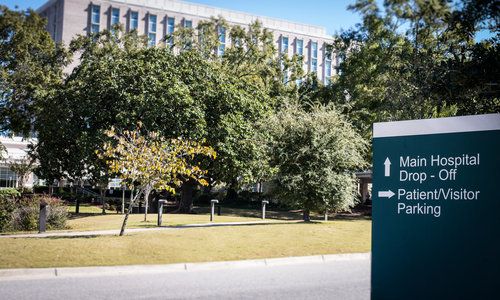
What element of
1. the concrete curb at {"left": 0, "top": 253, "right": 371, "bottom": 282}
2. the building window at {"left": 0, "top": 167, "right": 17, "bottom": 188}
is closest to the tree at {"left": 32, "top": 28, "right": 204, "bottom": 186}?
the concrete curb at {"left": 0, "top": 253, "right": 371, "bottom": 282}

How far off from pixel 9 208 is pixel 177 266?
10809mm

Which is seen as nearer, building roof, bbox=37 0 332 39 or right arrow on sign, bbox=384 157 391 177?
right arrow on sign, bbox=384 157 391 177

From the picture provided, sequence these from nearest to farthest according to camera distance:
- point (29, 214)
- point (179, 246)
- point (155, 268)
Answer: point (155, 268), point (179, 246), point (29, 214)

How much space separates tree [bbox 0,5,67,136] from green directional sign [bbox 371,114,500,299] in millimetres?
32515

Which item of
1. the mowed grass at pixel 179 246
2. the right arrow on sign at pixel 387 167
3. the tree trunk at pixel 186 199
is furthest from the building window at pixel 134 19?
the right arrow on sign at pixel 387 167

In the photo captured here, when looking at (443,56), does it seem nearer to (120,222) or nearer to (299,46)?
(120,222)

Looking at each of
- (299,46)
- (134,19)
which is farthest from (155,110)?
(299,46)

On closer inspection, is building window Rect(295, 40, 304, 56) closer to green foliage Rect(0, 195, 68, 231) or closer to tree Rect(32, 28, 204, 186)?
tree Rect(32, 28, 204, 186)

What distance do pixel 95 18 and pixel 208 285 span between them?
255 feet

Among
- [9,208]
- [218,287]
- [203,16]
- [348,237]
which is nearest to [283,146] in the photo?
[348,237]

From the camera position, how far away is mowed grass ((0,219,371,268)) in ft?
38.7

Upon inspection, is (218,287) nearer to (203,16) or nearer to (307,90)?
(307,90)

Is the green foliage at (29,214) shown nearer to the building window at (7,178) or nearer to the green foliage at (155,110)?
the green foliage at (155,110)

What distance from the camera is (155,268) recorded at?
11.6 m
